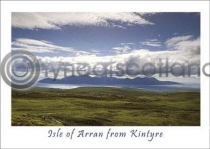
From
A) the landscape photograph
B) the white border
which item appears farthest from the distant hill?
the white border

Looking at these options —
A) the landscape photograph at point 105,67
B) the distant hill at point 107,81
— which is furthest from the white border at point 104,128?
the distant hill at point 107,81

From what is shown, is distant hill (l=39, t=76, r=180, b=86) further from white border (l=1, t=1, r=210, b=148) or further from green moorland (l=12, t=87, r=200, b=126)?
white border (l=1, t=1, r=210, b=148)

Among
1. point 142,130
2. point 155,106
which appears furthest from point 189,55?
point 142,130

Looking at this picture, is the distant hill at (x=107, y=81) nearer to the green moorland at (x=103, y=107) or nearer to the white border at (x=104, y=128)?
the green moorland at (x=103, y=107)

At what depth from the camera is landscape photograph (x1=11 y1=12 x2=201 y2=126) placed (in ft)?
15.3

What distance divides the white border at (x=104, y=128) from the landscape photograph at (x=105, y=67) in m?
0.05

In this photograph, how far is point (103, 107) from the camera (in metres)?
4.70

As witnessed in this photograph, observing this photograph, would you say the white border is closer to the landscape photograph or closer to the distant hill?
the landscape photograph

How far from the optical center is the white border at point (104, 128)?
15.1 ft

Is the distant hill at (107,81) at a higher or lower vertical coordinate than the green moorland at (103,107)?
higher

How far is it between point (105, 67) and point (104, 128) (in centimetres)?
65

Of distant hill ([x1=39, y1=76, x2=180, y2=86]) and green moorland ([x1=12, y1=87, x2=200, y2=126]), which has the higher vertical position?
distant hill ([x1=39, y1=76, x2=180, y2=86])

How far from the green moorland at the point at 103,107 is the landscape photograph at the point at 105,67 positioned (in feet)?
0.03

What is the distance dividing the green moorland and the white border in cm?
6
